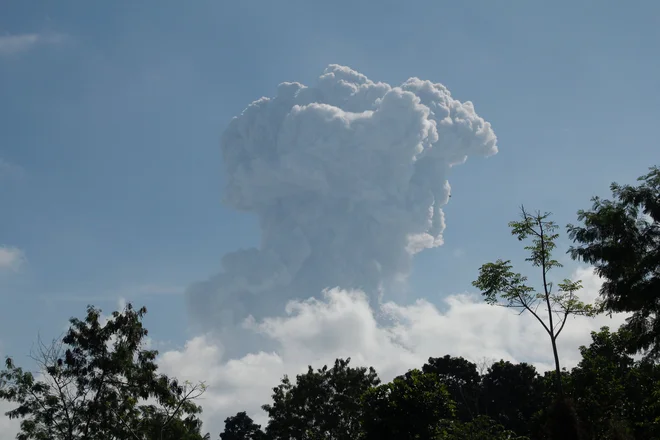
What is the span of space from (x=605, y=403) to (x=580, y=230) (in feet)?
38.1

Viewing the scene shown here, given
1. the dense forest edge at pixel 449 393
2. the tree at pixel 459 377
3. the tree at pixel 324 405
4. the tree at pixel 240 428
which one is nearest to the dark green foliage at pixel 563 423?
the dense forest edge at pixel 449 393

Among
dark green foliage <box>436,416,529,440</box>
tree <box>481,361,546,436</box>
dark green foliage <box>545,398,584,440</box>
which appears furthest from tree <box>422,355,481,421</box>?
dark green foliage <box>545,398,584,440</box>

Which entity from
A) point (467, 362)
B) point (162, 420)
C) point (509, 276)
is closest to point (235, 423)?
point (467, 362)

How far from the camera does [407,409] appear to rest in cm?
3394

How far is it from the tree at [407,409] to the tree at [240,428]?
4407 cm

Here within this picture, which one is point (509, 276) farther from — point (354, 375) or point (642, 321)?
point (354, 375)

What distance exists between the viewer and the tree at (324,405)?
158ft

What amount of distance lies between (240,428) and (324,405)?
107 ft

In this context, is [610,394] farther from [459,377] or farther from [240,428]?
[240,428]

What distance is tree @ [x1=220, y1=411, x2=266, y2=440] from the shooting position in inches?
3007

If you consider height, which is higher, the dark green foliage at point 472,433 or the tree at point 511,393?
the tree at point 511,393

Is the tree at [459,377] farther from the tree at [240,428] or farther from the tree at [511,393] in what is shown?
the tree at [240,428]

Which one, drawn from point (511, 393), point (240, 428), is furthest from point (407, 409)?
point (240, 428)

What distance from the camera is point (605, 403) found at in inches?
1224
